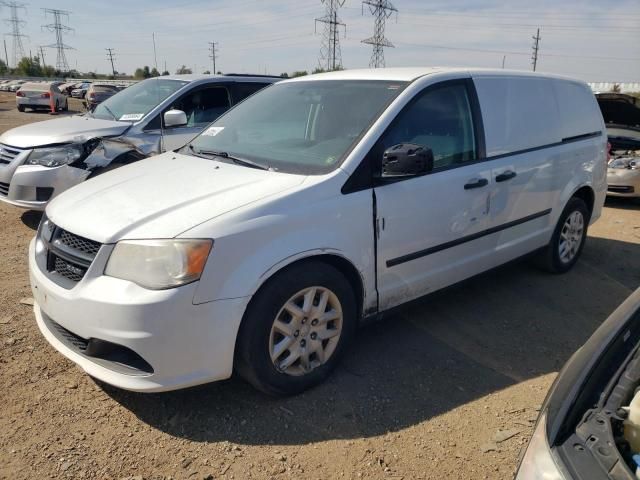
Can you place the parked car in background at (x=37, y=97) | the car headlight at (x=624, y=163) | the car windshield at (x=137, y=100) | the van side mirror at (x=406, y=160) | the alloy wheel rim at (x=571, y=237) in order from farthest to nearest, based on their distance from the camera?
the parked car in background at (x=37, y=97) → the car headlight at (x=624, y=163) → the car windshield at (x=137, y=100) → the alloy wheel rim at (x=571, y=237) → the van side mirror at (x=406, y=160)

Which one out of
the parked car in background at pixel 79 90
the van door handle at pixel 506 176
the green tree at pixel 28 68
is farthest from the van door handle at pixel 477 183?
the green tree at pixel 28 68

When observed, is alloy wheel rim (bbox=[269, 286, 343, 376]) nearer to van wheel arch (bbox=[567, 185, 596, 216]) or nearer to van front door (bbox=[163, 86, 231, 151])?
van wheel arch (bbox=[567, 185, 596, 216])

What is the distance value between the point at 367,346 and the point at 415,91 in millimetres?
1704

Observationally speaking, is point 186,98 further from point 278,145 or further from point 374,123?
point 374,123

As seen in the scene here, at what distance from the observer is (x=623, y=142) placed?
31.1 ft

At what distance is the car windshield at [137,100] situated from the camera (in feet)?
21.5

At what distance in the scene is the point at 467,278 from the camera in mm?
3947

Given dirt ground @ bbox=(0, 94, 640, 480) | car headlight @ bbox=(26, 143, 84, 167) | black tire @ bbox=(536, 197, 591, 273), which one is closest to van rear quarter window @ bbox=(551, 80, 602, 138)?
black tire @ bbox=(536, 197, 591, 273)

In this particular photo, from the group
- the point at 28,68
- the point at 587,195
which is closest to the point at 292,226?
the point at 587,195

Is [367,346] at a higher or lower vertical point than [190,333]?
lower

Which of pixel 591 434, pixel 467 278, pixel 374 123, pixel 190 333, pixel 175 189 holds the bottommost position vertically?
pixel 467 278

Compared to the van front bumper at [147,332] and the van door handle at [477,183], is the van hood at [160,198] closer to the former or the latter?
the van front bumper at [147,332]

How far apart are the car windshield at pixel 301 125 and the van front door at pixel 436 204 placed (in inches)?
8.6

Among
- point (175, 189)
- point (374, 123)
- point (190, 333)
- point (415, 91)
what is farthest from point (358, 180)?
A: point (190, 333)
